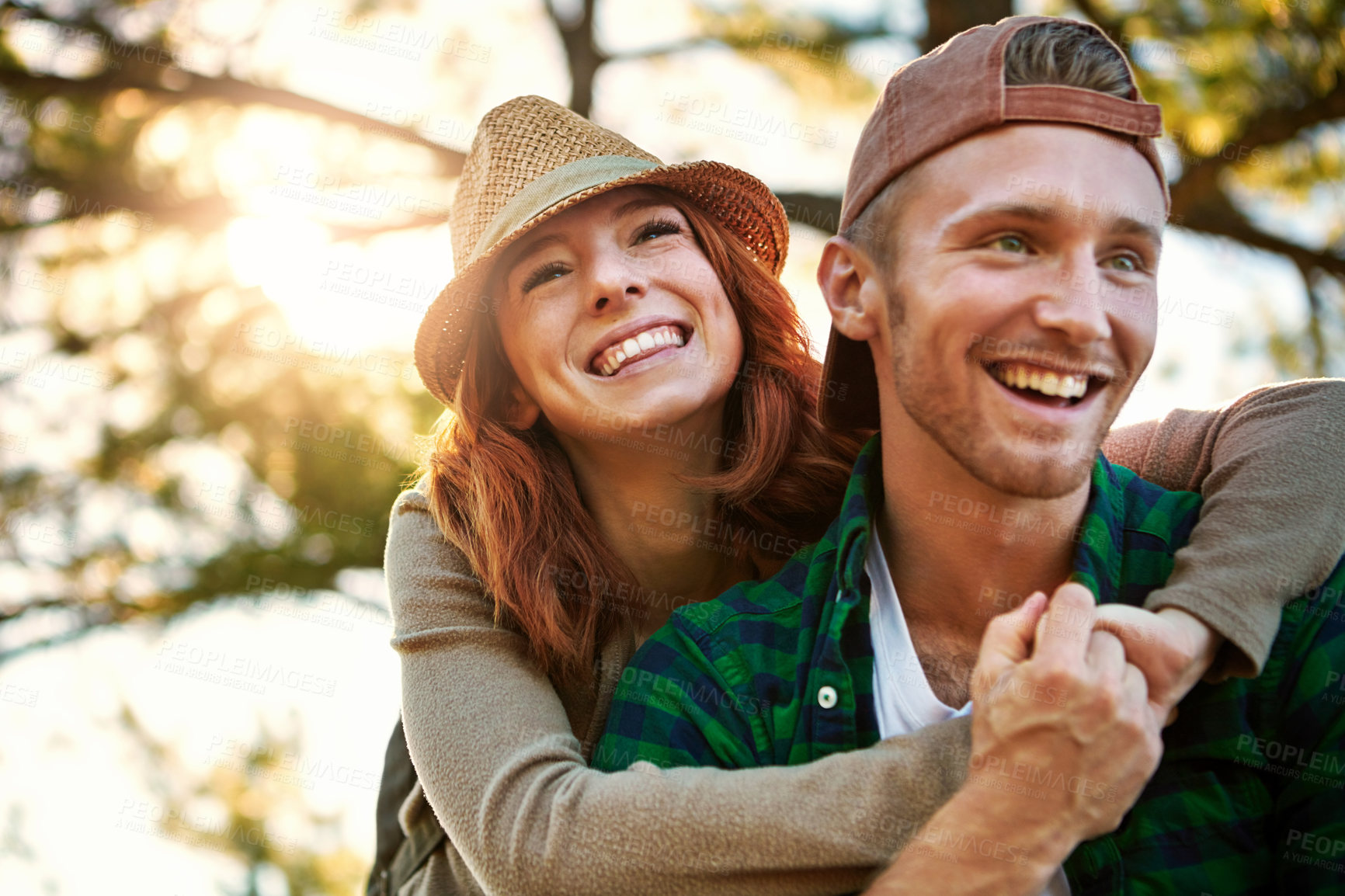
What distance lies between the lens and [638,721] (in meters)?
2.12

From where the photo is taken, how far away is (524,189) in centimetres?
262

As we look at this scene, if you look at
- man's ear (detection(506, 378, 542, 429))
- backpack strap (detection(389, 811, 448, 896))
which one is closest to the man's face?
man's ear (detection(506, 378, 542, 429))

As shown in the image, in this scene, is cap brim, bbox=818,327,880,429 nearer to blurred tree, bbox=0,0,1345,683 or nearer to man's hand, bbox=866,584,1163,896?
man's hand, bbox=866,584,1163,896

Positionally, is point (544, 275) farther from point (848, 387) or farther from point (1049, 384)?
point (1049, 384)

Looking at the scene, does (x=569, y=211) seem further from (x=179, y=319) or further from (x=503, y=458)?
(x=179, y=319)

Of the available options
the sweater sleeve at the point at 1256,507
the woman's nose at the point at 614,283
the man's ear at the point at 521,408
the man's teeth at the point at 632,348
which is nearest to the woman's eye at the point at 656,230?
the woman's nose at the point at 614,283

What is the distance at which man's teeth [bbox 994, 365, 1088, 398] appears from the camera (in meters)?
1.85

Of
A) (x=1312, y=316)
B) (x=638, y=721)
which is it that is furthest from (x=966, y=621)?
(x=1312, y=316)

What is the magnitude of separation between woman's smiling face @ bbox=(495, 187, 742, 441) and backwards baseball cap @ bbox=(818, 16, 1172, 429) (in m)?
0.52

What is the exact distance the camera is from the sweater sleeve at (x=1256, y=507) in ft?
5.66

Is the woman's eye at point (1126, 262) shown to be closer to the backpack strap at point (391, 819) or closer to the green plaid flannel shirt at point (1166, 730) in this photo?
the green plaid flannel shirt at point (1166, 730)

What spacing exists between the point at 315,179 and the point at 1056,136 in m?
3.65

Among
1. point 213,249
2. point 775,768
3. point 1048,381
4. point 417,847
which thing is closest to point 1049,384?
point 1048,381

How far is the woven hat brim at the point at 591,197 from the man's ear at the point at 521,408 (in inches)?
6.0
